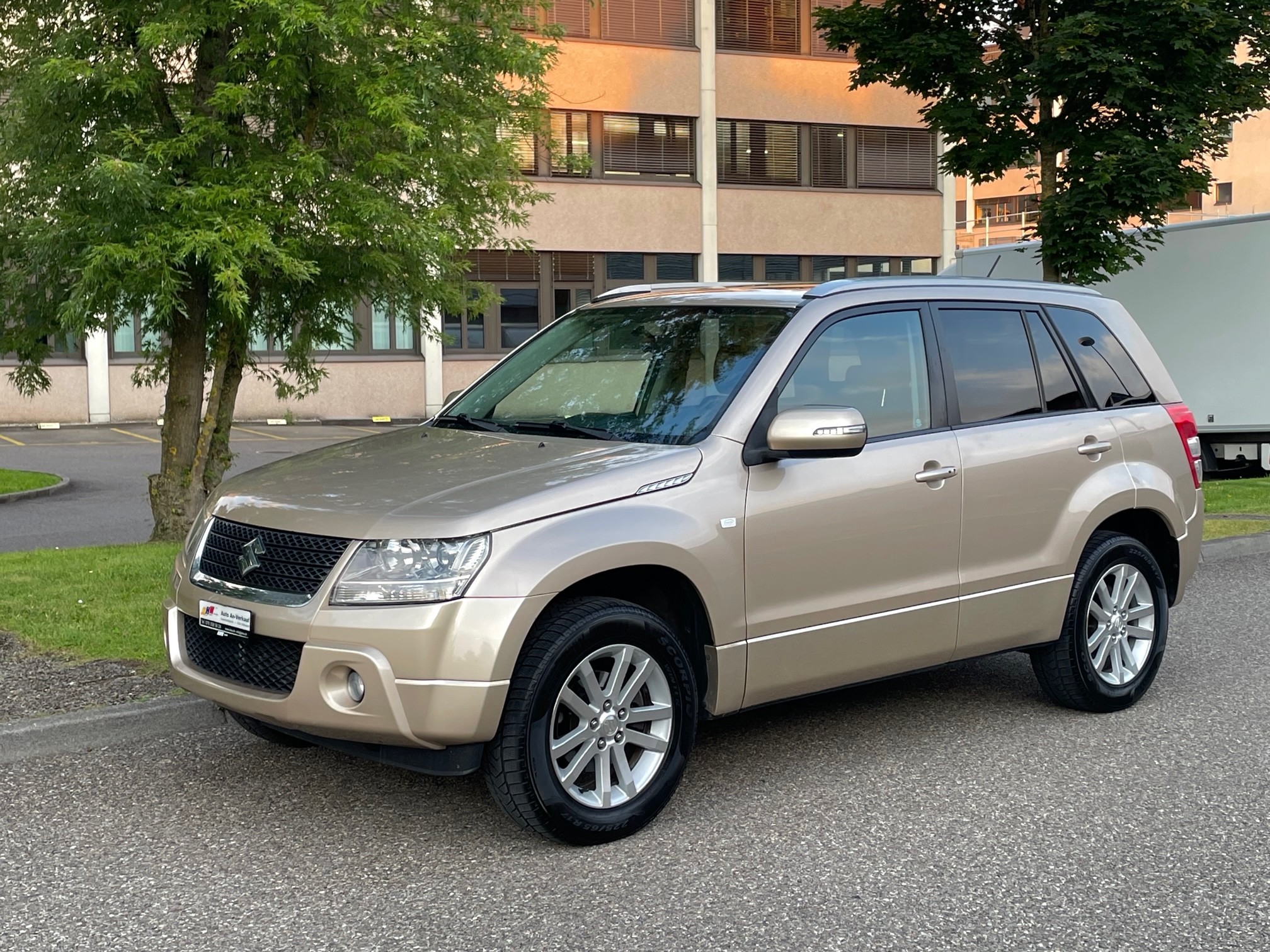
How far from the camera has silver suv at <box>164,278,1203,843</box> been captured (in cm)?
459

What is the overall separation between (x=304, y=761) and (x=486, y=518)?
5.74ft

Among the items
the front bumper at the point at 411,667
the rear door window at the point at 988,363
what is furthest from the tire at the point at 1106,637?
the front bumper at the point at 411,667

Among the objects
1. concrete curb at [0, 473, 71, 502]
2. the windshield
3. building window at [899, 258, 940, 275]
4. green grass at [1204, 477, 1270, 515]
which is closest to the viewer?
the windshield

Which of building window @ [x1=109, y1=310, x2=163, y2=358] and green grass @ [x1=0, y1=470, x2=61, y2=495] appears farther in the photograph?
green grass @ [x1=0, y1=470, x2=61, y2=495]

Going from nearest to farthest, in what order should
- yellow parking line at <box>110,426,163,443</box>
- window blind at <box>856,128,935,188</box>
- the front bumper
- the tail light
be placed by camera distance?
the front bumper → the tail light → yellow parking line at <box>110,426,163,443</box> → window blind at <box>856,128,935,188</box>

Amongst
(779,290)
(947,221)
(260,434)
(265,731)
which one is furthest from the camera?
(947,221)

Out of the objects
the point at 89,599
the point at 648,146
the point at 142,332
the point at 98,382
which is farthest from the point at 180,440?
the point at 648,146

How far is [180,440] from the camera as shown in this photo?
39.1 ft

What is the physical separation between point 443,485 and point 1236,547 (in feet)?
27.8

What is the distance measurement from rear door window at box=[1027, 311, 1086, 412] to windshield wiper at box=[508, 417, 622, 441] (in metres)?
2.10

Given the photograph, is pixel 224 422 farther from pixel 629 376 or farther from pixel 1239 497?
pixel 1239 497

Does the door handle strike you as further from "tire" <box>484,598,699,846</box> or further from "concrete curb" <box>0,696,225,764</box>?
"concrete curb" <box>0,696,225,764</box>

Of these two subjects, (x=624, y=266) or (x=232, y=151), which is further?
(x=624, y=266)

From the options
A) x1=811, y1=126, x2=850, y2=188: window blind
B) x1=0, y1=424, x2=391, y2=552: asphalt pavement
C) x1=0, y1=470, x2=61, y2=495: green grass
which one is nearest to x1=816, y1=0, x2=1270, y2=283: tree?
x1=0, y1=424, x2=391, y2=552: asphalt pavement
